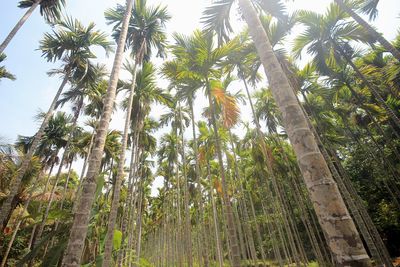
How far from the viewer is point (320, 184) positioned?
2068mm

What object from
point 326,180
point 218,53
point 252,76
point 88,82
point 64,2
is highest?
point 64,2

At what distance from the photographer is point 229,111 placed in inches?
387

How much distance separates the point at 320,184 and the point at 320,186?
0.02 meters

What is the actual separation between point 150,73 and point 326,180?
1194 cm

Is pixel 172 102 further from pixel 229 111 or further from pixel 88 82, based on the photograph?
pixel 88 82

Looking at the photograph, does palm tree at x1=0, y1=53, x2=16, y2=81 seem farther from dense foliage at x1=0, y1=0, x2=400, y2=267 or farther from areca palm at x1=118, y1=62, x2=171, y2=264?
areca palm at x1=118, y1=62, x2=171, y2=264

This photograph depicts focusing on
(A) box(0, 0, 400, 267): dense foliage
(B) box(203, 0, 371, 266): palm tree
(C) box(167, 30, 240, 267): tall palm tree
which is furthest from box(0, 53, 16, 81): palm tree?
(B) box(203, 0, 371, 266): palm tree

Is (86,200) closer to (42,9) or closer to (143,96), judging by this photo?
(143,96)

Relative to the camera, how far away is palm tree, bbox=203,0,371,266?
1.72 metres

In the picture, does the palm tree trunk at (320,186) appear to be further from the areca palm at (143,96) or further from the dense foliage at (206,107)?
the areca palm at (143,96)

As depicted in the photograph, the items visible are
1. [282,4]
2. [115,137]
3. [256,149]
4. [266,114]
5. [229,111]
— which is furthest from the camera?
[115,137]

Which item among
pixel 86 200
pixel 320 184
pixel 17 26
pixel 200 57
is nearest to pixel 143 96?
pixel 200 57

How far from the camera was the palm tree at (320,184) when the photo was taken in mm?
1718

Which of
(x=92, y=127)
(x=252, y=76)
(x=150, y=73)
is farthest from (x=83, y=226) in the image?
(x=92, y=127)
